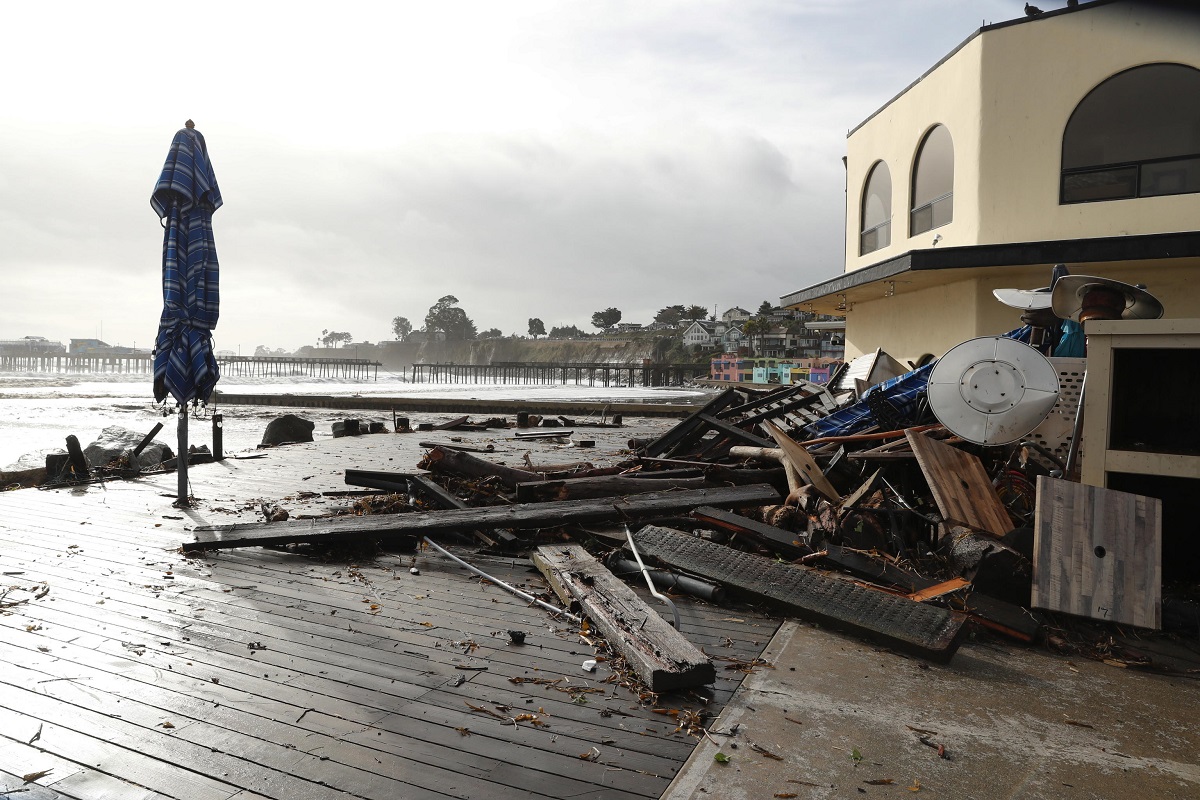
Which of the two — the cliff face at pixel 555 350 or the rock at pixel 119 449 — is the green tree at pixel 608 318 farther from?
the rock at pixel 119 449

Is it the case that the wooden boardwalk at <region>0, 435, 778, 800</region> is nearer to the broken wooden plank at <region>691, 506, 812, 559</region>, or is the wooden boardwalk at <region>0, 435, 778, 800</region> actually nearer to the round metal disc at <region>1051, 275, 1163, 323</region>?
the broken wooden plank at <region>691, 506, 812, 559</region>

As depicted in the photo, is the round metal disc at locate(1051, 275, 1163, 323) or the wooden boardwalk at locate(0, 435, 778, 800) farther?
the round metal disc at locate(1051, 275, 1163, 323)

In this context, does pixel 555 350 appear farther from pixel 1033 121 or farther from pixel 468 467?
pixel 468 467

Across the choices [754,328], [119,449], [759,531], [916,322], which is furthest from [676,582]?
[754,328]

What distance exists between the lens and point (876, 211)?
15.5 meters

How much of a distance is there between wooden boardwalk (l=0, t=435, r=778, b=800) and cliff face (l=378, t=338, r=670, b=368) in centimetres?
12279

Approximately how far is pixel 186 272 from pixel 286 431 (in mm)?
7124

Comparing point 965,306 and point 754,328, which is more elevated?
point 754,328

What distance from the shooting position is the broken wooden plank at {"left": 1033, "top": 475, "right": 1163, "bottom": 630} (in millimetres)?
3600

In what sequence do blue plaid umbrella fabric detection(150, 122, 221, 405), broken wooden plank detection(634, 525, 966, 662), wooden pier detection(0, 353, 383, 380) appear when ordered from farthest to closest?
1. wooden pier detection(0, 353, 383, 380)
2. blue plaid umbrella fabric detection(150, 122, 221, 405)
3. broken wooden plank detection(634, 525, 966, 662)

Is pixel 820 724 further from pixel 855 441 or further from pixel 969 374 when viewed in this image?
pixel 855 441

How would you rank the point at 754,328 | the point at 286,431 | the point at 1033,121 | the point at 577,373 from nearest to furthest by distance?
the point at 1033,121 → the point at 286,431 → the point at 754,328 → the point at 577,373

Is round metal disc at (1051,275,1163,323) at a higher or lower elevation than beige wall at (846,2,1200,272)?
lower

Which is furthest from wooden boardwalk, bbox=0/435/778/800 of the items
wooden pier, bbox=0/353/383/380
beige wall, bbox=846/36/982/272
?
wooden pier, bbox=0/353/383/380
